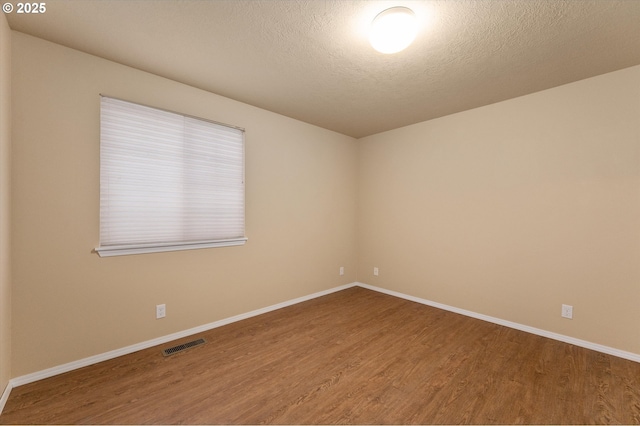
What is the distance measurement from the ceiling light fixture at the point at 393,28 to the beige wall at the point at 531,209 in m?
1.97

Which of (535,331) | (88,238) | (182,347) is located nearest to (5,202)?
(88,238)

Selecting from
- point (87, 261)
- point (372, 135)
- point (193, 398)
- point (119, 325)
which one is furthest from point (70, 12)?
point (372, 135)

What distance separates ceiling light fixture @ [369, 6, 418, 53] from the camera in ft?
5.36

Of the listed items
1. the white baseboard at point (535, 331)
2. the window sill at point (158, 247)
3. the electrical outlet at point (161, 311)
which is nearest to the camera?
the window sill at point (158, 247)

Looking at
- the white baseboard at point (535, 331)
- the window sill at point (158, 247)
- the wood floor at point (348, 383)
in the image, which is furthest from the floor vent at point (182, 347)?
the white baseboard at point (535, 331)

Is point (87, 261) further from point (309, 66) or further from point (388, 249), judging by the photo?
point (388, 249)

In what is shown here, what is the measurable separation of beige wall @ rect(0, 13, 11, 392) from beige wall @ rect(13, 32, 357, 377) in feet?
0.16

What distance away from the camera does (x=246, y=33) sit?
6.19 ft

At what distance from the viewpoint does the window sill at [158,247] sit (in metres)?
2.23

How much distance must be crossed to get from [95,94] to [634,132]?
4647 millimetres

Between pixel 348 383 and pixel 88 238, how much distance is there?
239cm

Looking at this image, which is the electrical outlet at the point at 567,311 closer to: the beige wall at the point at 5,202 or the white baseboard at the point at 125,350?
the white baseboard at the point at 125,350

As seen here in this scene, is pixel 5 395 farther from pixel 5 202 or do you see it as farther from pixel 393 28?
pixel 393 28

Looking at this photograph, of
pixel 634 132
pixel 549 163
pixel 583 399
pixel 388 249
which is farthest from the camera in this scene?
pixel 388 249
